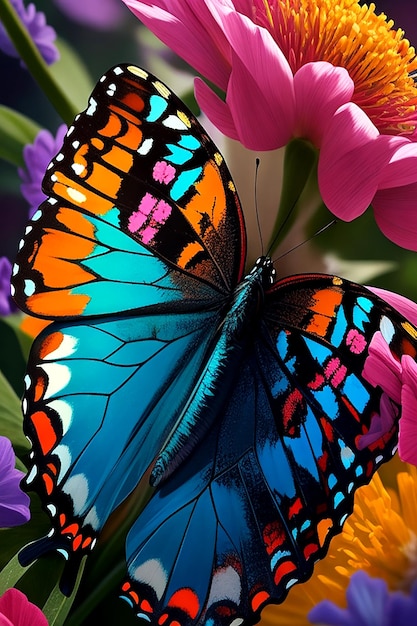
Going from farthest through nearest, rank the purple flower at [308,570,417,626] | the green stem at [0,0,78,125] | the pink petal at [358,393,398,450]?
the green stem at [0,0,78,125], the pink petal at [358,393,398,450], the purple flower at [308,570,417,626]

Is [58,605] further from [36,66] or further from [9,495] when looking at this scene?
[36,66]

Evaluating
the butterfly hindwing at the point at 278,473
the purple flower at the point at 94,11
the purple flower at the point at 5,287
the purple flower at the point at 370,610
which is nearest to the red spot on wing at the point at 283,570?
the butterfly hindwing at the point at 278,473

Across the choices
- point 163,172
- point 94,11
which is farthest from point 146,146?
point 94,11

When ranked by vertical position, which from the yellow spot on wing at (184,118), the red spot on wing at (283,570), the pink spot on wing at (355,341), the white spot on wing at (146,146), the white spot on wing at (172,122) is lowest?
the red spot on wing at (283,570)

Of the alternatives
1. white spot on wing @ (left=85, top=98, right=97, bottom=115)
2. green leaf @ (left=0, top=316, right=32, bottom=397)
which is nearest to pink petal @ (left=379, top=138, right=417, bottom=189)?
white spot on wing @ (left=85, top=98, right=97, bottom=115)

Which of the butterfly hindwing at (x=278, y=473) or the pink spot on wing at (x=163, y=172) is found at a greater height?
the pink spot on wing at (x=163, y=172)

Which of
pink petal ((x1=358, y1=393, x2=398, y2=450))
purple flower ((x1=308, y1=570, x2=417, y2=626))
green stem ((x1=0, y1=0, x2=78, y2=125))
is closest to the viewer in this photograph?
purple flower ((x1=308, y1=570, x2=417, y2=626))

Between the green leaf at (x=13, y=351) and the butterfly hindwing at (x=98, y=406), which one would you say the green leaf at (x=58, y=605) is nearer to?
the butterfly hindwing at (x=98, y=406)

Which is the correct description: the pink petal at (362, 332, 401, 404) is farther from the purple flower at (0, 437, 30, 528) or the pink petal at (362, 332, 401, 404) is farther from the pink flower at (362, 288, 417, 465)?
the purple flower at (0, 437, 30, 528)
